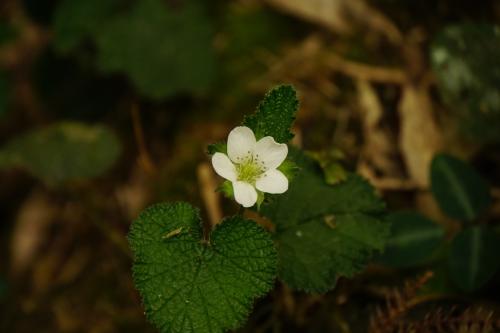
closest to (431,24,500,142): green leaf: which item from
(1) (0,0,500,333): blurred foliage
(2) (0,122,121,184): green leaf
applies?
(1) (0,0,500,333): blurred foliage

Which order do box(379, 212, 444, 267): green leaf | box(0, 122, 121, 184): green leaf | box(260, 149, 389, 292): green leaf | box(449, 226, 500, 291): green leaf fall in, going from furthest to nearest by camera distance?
1. box(0, 122, 121, 184): green leaf
2. box(379, 212, 444, 267): green leaf
3. box(449, 226, 500, 291): green leaf
4. box(260, 149, 389, 292): green leaf

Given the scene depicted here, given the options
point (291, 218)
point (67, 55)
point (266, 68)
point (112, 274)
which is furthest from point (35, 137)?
point (291, 218)

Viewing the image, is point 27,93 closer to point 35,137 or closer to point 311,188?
point 35,137

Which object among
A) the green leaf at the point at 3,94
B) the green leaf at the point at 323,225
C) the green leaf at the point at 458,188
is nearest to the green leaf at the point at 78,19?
the green leaf at the point at 3,94

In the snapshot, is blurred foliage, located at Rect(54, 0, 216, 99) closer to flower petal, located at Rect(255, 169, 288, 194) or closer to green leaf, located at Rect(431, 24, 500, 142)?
green leaf, located at Rect(431, 24, 500, 142)

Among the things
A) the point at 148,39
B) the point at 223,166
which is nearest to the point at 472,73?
the point at 223,166
